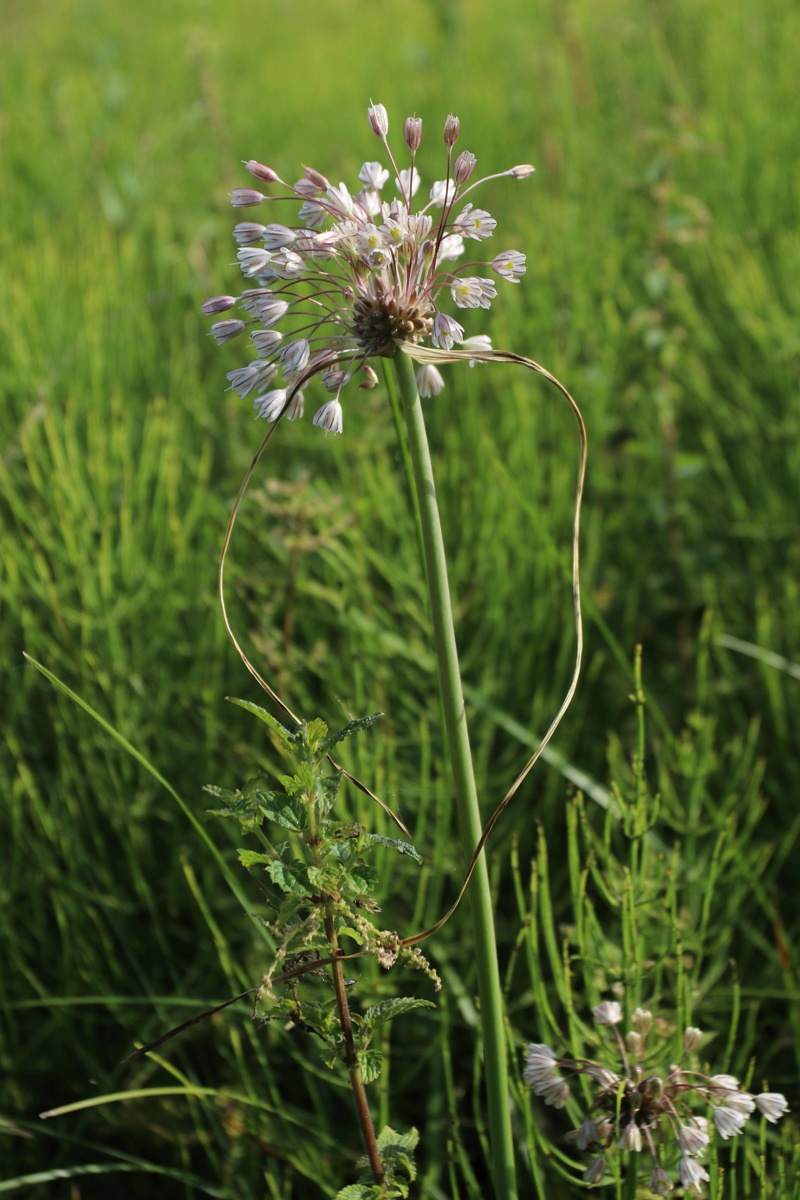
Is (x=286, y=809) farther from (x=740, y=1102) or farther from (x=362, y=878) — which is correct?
(x=740, y=1102)

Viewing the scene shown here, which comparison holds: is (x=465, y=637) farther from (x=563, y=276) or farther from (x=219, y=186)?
(x=219, y=186)

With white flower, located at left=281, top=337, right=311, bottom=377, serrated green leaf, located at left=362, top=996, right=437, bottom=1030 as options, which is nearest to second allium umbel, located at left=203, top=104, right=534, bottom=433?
white flower, located at left=281, top=337, right=311, bottom=377

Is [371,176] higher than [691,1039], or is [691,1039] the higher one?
[371,176]

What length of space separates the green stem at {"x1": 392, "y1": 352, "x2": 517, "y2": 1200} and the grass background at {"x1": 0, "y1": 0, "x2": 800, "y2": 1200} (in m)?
A: 0.11

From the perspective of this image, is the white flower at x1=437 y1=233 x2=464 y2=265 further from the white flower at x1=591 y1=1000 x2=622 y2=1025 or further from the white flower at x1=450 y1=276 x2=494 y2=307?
the white flower at x1=591 y1=1000 x2=622 y2=1025

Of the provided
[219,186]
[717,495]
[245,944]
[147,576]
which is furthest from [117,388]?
[219,186]

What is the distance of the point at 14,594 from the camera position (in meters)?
1.75

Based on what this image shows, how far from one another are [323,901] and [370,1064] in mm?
146

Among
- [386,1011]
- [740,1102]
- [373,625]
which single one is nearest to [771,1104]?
[740,1102]

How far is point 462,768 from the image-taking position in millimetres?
782

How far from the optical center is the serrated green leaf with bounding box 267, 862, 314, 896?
75 cm

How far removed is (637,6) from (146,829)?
16.6 feet

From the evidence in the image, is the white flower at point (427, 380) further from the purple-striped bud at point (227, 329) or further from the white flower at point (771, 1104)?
the white flower at point (771, 1104)

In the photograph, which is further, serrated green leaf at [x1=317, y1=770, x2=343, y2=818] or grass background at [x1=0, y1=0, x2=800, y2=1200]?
grass background at [x1=0, y1=0, x2=800, y2=1200]
